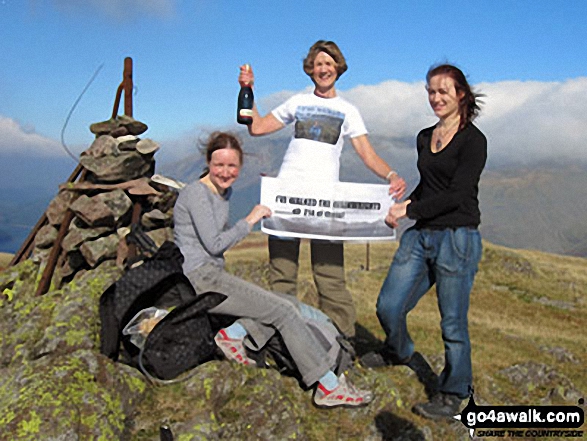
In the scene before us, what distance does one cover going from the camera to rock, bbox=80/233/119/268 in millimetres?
9227

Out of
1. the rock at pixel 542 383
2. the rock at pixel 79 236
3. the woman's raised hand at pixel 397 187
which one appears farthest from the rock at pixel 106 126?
the rock at pixel 542 383

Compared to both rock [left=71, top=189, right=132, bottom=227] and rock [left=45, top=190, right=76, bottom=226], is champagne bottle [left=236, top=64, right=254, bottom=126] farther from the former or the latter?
rock [left=45, top=190, right=76, bottom=226]

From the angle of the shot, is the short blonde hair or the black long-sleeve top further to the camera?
the short blonde hair

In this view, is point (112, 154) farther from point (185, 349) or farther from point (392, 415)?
point (392, 415)

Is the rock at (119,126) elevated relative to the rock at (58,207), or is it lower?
elevated

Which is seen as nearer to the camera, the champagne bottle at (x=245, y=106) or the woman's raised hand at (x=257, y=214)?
the woman's raised hand at (x=257, y=214)

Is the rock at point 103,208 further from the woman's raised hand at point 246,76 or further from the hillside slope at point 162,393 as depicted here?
the woman's raised hand at point 246,76

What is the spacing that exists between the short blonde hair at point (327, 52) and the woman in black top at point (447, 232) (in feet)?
5.19

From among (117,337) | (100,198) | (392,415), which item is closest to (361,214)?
(392,415)

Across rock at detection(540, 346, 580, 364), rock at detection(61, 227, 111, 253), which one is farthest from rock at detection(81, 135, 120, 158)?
rock at detection(540, 346, 580, 364)

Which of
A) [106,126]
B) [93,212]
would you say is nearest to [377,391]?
[93,212]

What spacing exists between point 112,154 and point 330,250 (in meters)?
5.18

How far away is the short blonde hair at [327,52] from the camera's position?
6.81m

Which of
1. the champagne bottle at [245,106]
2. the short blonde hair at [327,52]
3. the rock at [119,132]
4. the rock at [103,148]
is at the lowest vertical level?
the rock at [103,148]
